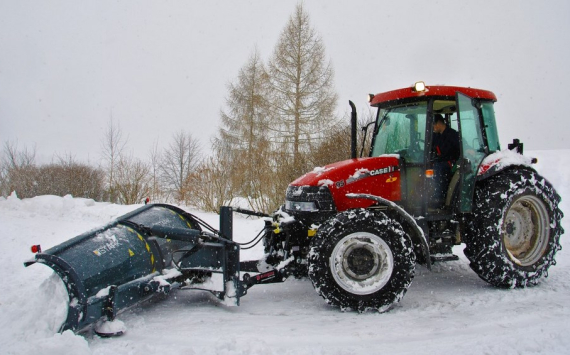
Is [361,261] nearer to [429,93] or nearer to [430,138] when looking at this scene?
[430,138]

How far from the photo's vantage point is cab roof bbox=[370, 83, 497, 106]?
475cm

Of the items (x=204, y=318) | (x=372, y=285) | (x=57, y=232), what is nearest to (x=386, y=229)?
(x=372, y=285)

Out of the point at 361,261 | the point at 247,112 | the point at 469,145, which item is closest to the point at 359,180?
the point at 361,261

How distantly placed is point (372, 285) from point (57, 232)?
8.29 meters

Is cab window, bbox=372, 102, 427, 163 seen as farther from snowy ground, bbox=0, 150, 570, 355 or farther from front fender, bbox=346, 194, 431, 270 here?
snowy ground, bbox=0, 150, 570, 355

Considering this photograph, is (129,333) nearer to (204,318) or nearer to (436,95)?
(204,318)

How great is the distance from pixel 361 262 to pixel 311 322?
2.58 ft

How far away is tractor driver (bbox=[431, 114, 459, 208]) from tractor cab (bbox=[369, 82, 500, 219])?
2 centimetres

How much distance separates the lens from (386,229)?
4.13 metres

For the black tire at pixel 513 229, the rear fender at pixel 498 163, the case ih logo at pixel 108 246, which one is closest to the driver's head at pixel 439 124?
the rear fender at pixel 498 163

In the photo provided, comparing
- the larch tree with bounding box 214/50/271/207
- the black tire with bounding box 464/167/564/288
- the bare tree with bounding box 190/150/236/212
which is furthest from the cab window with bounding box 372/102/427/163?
the larch tree with bounding box 214/50/271/207

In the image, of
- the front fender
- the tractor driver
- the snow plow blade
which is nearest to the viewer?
the snow plow blade

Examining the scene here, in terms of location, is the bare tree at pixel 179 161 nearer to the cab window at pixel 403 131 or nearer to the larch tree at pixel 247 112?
the larch tree at pixel 247 112

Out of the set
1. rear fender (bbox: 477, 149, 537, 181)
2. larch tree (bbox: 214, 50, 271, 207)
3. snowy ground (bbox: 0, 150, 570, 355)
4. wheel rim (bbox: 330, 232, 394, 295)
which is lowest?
snowy ground (bbox: 0, 150, 570, 355)
